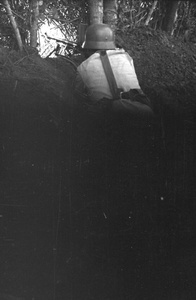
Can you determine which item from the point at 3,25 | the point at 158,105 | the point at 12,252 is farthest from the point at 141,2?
the point at 12,252

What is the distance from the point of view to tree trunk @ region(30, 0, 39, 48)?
5.69m

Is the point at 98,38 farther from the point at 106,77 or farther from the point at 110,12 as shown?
the point at 110,12

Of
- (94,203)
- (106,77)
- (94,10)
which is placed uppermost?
(94,10)

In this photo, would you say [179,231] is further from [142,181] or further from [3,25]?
[3,25]

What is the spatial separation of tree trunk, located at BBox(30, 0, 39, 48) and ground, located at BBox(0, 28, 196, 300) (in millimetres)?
2581

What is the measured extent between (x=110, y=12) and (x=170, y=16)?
94cm

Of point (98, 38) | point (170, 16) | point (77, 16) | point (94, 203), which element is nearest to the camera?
point (94, 203)

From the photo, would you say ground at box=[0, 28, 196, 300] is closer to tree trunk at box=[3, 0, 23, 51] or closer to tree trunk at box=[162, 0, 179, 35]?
tree trunk at box=[3, 0, 23, 51]

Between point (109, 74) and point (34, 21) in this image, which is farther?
point (34, 21)

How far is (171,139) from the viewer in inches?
125

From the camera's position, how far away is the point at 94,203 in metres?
3.11

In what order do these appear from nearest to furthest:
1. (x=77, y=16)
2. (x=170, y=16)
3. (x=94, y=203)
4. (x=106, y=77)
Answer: (x=94, y=203), (x=106, y=77), (x=77, y=16), (x=170, y=16)

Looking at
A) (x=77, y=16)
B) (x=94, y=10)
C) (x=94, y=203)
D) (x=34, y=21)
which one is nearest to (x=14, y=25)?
(x=34, y=21)

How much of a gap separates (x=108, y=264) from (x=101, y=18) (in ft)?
11.4
